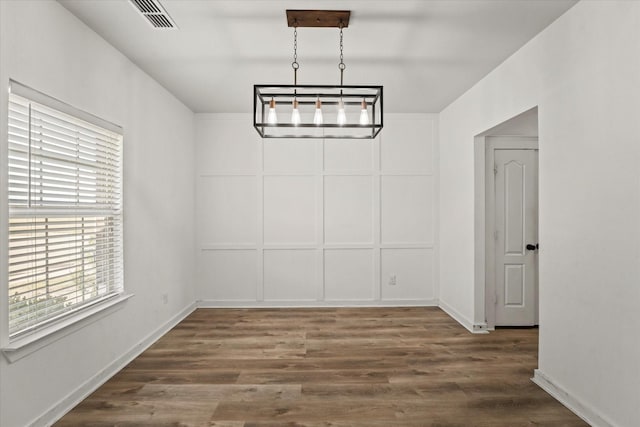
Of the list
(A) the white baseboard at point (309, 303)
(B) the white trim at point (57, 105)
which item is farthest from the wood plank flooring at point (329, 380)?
(B) the white trim at point (57, 105)

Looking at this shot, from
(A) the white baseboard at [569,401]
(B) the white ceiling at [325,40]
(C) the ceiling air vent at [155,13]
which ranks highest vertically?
(B) the white ceiling at [325,40]

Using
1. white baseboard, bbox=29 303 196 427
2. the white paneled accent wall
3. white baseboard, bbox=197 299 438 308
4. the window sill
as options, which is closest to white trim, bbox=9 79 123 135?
the window sill

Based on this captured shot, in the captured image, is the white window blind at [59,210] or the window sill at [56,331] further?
the white window blind at [59,210]

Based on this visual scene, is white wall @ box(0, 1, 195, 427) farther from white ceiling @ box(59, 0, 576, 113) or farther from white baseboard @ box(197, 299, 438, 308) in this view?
white baseboard @ box(197, 299, 438, 308)

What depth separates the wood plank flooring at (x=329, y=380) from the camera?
106 inches

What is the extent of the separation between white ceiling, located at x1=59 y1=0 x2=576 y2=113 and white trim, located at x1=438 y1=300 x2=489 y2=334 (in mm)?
2740

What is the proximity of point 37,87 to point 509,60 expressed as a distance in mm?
3797

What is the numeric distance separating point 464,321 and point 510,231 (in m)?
1.21

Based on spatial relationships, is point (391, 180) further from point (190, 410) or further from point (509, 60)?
point (190, 410)

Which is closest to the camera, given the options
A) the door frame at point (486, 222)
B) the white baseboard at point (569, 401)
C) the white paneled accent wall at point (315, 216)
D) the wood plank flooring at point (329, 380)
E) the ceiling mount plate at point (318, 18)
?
the white baseboard at point (569, 401)

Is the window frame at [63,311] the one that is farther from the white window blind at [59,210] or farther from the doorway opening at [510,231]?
the doorway opening at [510,231]

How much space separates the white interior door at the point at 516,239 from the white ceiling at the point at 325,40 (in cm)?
115

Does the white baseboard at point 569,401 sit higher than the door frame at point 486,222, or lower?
lower

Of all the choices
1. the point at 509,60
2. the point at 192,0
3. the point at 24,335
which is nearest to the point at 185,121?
the point at 192,0
